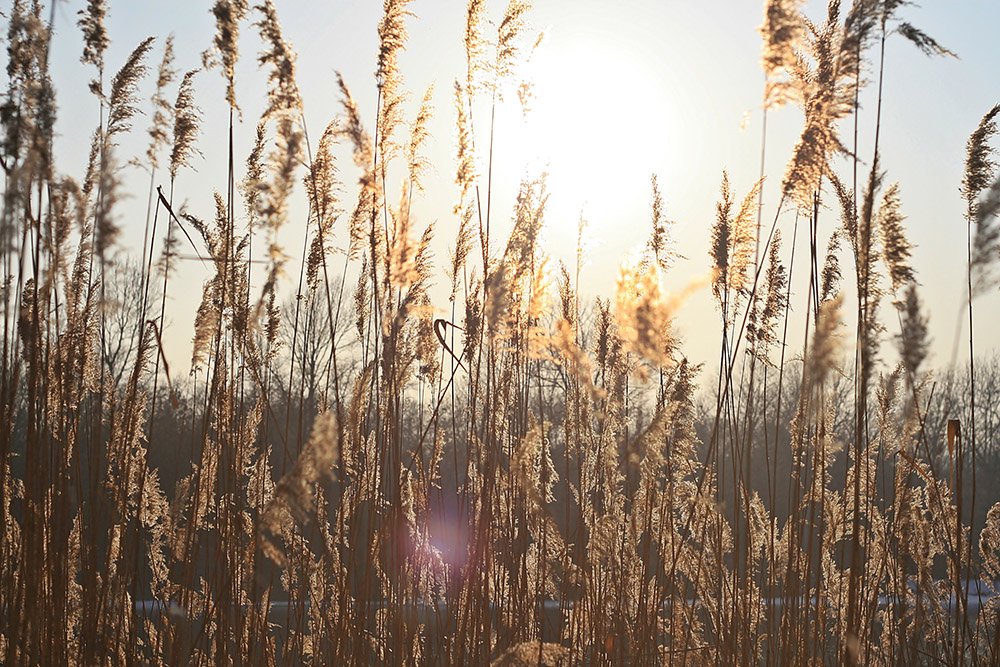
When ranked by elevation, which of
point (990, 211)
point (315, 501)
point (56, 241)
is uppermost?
point (990, 211)

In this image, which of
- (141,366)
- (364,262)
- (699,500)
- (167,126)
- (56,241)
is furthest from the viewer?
(364,262)

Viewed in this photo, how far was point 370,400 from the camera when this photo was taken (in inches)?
108

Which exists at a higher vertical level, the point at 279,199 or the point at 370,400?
the point at 279,199

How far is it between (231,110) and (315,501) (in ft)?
4.16

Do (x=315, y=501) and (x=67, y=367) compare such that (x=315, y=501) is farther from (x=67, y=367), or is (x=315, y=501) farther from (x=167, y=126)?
(x=167, y=126)

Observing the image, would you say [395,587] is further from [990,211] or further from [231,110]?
[990,211]

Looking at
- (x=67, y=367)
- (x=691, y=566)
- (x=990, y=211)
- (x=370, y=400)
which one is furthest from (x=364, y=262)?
(x=990, y=211)

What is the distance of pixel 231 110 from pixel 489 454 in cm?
122

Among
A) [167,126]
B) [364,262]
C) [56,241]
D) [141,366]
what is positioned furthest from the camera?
[364,262]

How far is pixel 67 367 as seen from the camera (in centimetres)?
232

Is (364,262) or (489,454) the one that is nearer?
(489,454)

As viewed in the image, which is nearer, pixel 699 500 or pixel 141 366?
pixel 699 500

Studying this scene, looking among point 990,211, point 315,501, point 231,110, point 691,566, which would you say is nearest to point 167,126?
point 231,110

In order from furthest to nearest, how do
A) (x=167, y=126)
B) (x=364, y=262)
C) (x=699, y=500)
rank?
1. (x=364, y=262)
2. (x=167, y=126)
3. (x=699, y=500)
